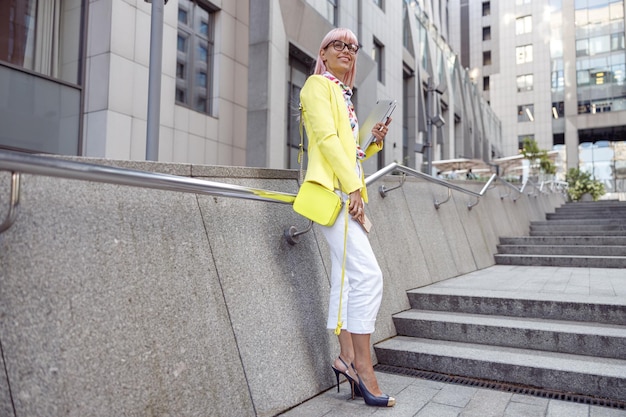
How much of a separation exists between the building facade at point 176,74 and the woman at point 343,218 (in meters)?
1.57

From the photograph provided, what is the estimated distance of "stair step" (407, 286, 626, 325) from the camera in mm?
4074

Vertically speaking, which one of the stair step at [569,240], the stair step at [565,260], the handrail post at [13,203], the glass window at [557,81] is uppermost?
the glass window at [557,81]

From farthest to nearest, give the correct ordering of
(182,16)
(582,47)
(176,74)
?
(582,47), (182,16), (176,74)

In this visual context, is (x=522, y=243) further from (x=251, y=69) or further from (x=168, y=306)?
(x=251, y=69)

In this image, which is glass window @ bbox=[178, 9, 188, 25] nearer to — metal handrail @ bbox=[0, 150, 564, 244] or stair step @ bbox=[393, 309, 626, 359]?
stair step @ bbox=[393, 309, 626, 359]

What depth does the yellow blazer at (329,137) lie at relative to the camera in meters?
2.85

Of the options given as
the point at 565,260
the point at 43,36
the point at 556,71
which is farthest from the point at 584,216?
the point at 556,71

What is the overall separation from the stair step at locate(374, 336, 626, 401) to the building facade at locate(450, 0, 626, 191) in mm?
49594

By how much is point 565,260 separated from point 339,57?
6014 millimetres

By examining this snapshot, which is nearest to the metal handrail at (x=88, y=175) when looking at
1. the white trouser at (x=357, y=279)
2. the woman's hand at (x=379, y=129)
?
the white trouser at (x=357, y=279)

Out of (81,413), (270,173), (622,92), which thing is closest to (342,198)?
(270,173)

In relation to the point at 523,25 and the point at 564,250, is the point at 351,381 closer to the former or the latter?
the point at 564,250

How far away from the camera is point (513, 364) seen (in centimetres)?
354

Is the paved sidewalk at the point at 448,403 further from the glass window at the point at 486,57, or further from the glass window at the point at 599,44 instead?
the glass window at the point at 486,57
